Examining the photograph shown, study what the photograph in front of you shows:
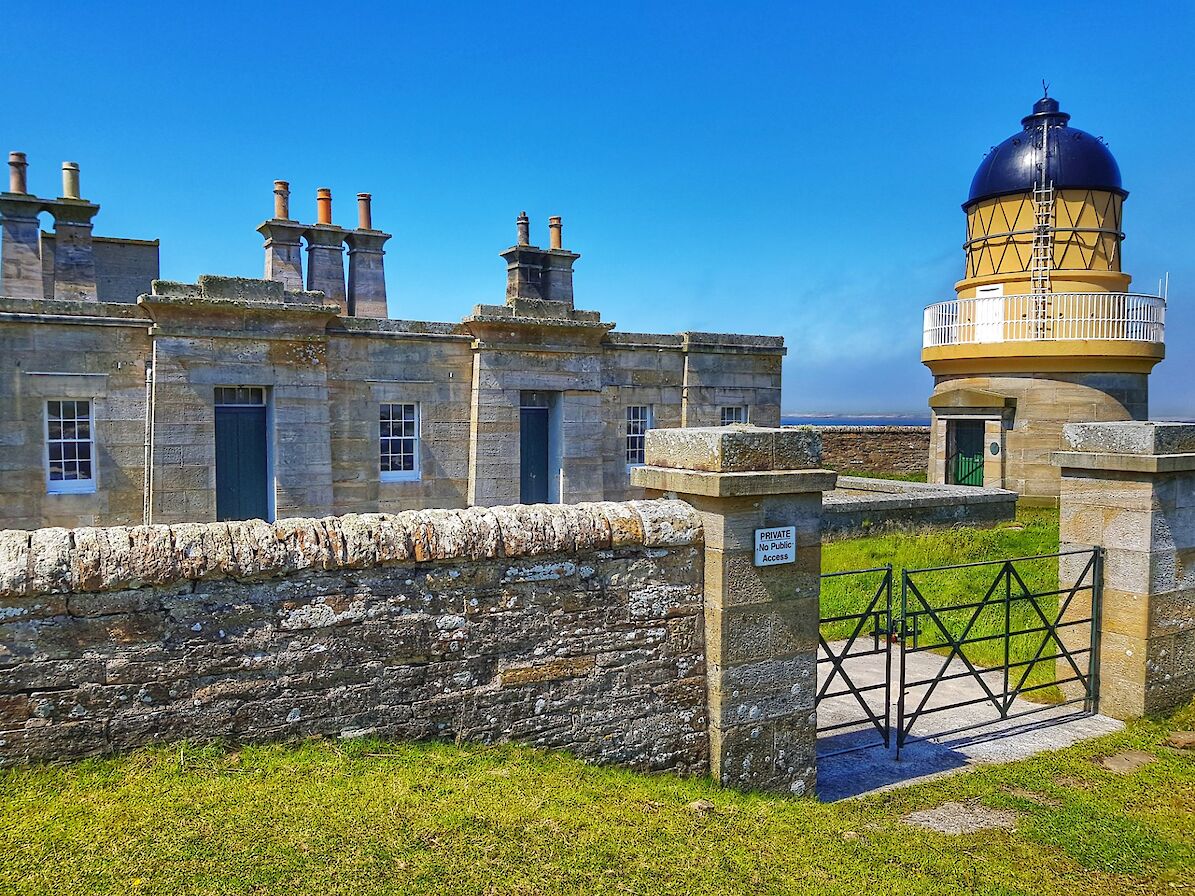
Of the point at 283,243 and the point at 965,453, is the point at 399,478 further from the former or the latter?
the point at 965,453

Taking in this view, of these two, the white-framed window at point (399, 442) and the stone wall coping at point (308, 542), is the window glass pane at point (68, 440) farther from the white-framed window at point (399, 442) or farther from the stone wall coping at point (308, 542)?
the stone wall coping at point (308, 542)

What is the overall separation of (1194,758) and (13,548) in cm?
889

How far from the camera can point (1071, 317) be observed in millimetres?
19438

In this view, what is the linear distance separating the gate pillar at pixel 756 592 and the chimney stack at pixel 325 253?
12.0 m

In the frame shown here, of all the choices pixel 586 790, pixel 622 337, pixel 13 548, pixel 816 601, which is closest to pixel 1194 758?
pixel 816 601

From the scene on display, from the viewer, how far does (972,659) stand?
379 inches

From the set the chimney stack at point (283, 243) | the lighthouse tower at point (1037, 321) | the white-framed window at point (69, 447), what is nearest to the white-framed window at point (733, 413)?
the lighthouse tower at point (1037, 321)

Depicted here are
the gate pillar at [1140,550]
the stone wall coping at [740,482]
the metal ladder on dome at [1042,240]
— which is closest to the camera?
the stone wall coping at [740,482]

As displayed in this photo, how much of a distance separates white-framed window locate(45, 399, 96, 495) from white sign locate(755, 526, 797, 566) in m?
11.5

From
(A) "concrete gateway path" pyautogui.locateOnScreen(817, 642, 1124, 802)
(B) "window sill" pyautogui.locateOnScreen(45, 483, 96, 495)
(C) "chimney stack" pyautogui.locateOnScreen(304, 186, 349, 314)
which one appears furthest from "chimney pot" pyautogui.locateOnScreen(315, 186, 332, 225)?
(A) "concrete gateway path" pyautogui.locateOnScreen(817, 642, 1124, 802)

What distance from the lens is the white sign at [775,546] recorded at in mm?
5797

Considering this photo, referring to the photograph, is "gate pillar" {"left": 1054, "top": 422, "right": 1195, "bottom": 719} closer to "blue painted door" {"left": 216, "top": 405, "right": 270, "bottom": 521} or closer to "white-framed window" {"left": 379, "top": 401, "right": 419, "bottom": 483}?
"white-framed window" {"left": 379, "top": 401, "right": 419, "bottom": 483}

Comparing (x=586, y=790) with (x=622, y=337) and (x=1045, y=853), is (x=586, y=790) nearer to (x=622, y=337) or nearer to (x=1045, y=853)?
(x=1045, y=853)

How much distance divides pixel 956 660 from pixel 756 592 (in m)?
5.24
